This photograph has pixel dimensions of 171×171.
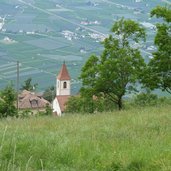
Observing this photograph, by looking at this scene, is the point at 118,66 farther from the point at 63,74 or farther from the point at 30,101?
the point at 30,101

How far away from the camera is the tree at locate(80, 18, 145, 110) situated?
25.1 metres

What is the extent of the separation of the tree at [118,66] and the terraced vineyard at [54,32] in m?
64.9

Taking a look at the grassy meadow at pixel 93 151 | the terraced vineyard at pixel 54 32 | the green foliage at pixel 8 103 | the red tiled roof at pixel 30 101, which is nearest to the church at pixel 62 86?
the red tiled roof at pixel 30 101

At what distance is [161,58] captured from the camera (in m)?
23.6

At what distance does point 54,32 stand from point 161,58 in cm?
11723

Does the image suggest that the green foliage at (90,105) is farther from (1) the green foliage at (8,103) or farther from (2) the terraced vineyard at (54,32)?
(2) the terraced vineyard at (54,32)

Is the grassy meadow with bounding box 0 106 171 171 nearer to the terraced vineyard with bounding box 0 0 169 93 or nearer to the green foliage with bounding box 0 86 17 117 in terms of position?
the green foliage with bounding box 0 86 17 117

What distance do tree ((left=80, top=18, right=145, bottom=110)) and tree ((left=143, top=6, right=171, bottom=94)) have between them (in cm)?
92

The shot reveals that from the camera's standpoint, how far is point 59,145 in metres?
7.06

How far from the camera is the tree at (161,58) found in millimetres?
23406

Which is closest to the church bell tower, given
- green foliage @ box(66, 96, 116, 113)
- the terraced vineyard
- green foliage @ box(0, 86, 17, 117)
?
green foliage @ box(66, 96, 116, 113)

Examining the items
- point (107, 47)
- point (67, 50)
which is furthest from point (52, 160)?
point (67, 50)

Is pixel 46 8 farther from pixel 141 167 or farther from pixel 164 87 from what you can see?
pixel 141 167

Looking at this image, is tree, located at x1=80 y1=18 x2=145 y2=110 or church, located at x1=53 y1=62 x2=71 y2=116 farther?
church, located at x1=53 y1=62 x2=71 y2=116
